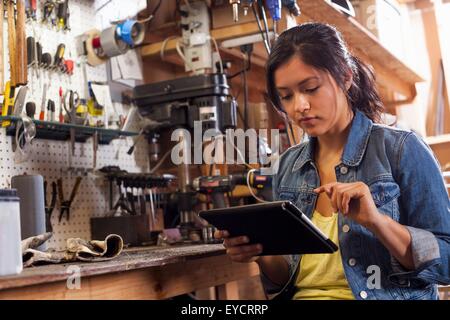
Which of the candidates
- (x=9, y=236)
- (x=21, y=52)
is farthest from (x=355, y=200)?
(x=21, y=52)

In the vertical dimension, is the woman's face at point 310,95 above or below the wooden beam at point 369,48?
below

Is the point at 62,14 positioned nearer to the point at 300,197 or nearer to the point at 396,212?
the point at 300,197

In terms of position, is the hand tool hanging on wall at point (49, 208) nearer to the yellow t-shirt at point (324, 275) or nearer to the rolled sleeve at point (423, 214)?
the yellow t-shirt at point (324, 275)

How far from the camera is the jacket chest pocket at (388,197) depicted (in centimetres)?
117

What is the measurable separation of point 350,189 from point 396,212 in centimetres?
21

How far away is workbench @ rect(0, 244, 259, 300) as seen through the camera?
3.07 feet

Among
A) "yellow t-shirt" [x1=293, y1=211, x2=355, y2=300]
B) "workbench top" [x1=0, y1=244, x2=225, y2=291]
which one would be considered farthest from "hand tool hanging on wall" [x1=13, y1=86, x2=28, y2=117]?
"yellow t-shirt" [x1=293, y1=211, x2=355, y2=300]

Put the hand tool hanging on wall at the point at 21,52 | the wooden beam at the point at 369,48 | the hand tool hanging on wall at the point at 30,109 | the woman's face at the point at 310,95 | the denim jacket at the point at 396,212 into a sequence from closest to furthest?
the denim jacket at the point at 396,212, the woman's face at the point at 310,95, the hand tool hanging on wall at the point at 21,52, the hand tool hanging on wall at the point at 30,109, the wooden beam at the point at 369,48

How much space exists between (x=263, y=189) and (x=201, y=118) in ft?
0.99

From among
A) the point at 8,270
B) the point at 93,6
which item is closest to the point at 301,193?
the point at 8,270

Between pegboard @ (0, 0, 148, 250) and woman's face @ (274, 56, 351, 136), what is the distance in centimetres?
82

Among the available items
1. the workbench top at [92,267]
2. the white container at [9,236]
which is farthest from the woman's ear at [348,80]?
the white container at [9,236]

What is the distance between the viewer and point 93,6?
203 cm
